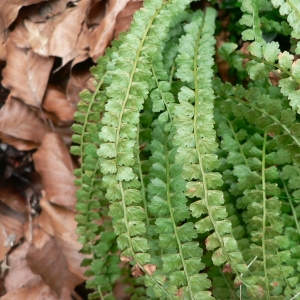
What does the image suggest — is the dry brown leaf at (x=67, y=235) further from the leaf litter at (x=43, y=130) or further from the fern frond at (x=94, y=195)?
the fern frond at (x=94, y=195)

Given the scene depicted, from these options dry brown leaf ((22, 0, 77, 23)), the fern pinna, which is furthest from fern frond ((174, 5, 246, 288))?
dry brown leaf ((22, 0, 77, 23))

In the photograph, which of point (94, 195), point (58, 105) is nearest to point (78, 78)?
point (58, 105)

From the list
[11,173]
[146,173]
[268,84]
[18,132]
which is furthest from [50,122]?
[268,84]

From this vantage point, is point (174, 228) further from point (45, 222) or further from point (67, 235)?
point (45, 222)

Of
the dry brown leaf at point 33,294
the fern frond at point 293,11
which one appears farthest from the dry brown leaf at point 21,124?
the fern frond at point 293,11

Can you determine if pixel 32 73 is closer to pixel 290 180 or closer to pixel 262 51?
pixel 262 51

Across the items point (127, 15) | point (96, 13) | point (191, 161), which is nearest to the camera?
point (191, 161)
